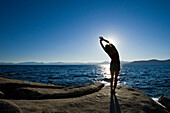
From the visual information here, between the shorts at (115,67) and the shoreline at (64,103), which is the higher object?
the shorts at (115,67)

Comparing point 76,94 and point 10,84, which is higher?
point 10,84

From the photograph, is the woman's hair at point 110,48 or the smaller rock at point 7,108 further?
the woman's hair at point 110,48

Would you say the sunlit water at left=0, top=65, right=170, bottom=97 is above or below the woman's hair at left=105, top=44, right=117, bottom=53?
below

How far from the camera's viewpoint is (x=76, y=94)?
5.44 metres

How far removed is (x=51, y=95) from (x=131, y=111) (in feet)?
11.4

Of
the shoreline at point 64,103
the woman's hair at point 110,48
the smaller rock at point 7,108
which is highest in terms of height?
the woman's hair at point 110,48

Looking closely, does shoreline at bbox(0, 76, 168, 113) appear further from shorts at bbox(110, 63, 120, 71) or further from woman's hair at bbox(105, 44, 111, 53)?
woman's hair at bbox(105, 44, 111, 53)

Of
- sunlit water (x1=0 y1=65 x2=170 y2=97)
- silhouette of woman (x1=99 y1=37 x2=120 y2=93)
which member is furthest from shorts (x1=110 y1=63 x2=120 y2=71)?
sunlit water (x1=0 y1=65 x2=170 y2=97)

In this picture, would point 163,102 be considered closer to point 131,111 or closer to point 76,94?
point 131,111

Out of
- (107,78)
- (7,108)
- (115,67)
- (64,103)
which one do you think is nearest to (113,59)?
(115,67)

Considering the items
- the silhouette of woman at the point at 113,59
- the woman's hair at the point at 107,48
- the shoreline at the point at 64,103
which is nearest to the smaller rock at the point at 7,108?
the shoreline at the point at 64,103

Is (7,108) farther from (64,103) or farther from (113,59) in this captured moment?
(113,59)

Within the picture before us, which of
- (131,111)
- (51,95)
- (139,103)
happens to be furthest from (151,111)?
(51,95)

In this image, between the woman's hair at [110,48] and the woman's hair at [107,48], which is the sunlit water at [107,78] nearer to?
the woman's hair at [110,48]
